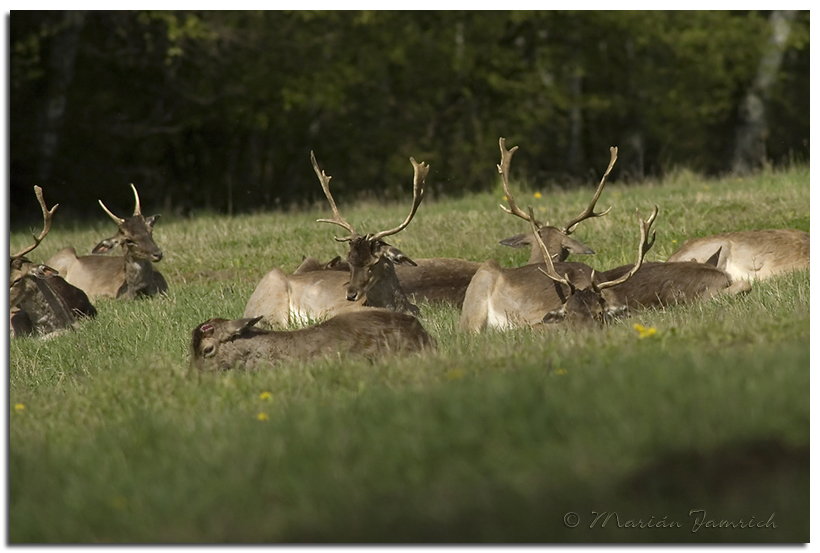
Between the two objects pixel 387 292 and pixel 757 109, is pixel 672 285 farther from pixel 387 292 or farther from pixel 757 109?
pixel 757 109

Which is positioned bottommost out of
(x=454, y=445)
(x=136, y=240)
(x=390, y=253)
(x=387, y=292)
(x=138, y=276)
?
(x=138, y=276)

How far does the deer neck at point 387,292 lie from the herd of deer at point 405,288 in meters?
0.01

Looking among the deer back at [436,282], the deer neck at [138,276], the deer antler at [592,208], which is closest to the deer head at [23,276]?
the deer neck at [138,276]

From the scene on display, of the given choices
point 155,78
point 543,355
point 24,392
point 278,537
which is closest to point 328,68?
point 155,78

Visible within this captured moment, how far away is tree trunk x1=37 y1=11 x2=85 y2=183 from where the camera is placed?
81.9ft

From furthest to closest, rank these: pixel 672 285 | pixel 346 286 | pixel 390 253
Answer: pixel 346 286 < pixel 390 253 < pixel 672 285

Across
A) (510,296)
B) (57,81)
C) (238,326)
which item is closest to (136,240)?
(510,296)

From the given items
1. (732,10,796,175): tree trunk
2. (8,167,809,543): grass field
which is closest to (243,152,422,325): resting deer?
(8,167,809,543): grass field

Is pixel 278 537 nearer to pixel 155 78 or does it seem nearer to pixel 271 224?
pixel 271 224

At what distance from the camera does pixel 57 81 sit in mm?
25000

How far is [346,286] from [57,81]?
55.1 feet

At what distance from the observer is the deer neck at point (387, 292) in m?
10.2

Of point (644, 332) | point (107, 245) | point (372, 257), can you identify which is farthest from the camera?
point (107, 245)

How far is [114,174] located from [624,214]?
18.6 meters
